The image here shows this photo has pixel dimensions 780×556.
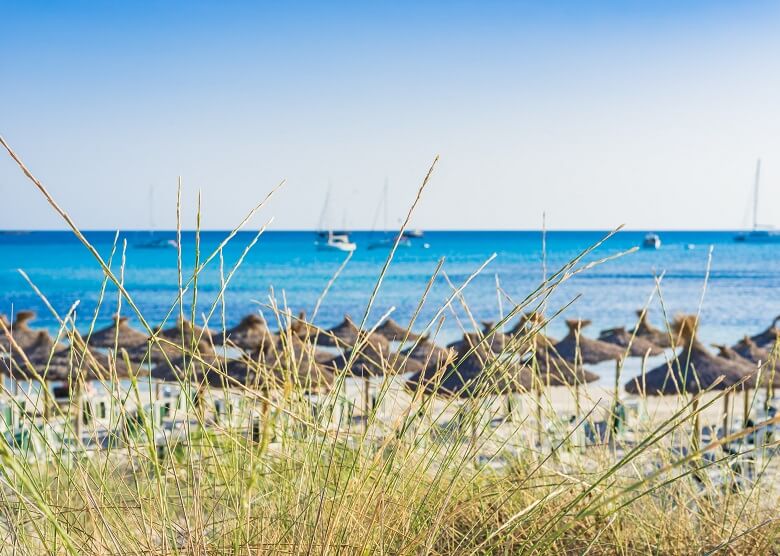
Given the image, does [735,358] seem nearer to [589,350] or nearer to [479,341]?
[589,350]

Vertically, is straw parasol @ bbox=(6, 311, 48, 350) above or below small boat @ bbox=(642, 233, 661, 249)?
above

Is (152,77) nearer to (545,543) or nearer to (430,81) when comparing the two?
(430,81)

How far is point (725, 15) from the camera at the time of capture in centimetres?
1372

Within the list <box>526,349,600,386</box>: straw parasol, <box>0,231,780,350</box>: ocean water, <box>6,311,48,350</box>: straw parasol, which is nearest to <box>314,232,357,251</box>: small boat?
<box>0,231,780,350</box>: ocean water

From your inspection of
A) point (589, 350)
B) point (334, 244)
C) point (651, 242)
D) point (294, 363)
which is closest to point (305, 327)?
point (589, 350)

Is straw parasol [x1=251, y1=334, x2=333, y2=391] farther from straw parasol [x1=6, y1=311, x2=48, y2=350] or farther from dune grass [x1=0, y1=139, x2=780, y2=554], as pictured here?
straw parasol [x1=6, y1=311, x2=48, y2=350]

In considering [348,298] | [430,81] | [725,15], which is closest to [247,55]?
[430,81]

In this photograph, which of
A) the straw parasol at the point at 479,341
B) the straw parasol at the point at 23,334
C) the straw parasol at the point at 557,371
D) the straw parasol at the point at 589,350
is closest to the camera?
the straw parasol at the point at 479,341

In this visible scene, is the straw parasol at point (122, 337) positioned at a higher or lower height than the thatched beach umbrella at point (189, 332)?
lower

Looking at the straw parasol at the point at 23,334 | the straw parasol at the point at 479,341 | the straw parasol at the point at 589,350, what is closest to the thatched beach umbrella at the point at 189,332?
the straw parasol at the point at 479,341

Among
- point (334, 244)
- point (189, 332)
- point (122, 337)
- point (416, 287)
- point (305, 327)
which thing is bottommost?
point (416, 287)

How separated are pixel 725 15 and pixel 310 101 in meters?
12.5

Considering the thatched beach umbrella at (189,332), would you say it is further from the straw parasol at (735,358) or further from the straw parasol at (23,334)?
the straw parasol at (735,358)

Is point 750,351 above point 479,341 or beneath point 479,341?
beneath
